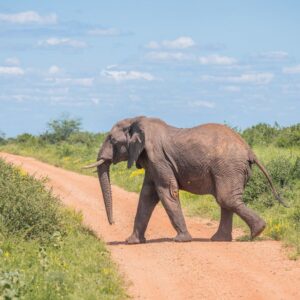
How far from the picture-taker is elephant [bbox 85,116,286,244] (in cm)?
1441

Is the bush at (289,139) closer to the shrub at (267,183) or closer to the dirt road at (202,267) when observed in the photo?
the shrub at (267,183)

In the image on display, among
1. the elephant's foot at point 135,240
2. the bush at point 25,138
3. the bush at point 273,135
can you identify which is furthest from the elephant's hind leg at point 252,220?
the bush at point 25,138

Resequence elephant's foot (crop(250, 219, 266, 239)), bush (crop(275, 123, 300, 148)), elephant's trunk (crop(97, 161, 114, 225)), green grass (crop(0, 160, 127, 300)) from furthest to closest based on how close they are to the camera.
Result: bush (crop(275, 123, 300, 148)) < elephant's trunk (crop(97, 161, 114, 225)) < elephant's foot (crop(250, 219, 266, 239)) < green grass (crop(0, 160, 127, 300))

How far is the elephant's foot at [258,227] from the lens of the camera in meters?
14.3

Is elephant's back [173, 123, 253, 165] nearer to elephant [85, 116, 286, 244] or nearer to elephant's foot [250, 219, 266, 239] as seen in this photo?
elephant [85, 116, 286, 244]

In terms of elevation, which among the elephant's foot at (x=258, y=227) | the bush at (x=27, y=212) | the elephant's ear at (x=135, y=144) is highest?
the elephant's ear at (x=135, y=144)

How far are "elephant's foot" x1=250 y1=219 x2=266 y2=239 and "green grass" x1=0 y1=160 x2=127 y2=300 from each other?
2573 mm

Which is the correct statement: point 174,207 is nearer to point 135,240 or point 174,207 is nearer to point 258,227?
point 135,240

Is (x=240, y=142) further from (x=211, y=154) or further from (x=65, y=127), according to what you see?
(x=65, y=127)

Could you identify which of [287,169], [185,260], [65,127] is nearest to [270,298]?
[185,260]

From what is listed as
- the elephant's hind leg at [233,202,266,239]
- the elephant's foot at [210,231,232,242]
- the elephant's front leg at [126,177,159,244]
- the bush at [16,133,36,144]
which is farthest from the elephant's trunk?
the bush at [16,133,36,144]

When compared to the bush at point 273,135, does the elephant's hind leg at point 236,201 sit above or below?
below

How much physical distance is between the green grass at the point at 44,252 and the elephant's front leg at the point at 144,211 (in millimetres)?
980

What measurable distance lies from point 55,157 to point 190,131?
21219 millimetres
